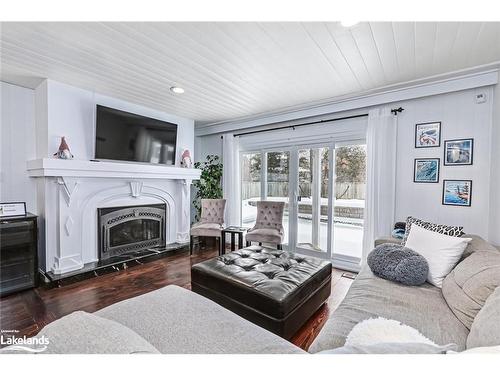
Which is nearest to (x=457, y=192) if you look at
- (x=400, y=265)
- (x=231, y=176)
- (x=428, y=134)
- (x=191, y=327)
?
(x=428, y=134)

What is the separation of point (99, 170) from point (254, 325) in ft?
9.16

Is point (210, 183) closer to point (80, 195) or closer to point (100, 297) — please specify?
point (80, 195)

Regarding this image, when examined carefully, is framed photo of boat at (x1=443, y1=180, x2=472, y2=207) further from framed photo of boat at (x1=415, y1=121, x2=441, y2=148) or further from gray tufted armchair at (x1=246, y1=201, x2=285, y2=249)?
gray tufted armchair at (x1=246, y1=201, x2=285, y2=249)

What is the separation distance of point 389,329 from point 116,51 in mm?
2653

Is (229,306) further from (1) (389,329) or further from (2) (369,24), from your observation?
(2) (369,24)

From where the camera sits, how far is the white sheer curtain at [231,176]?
4312 mm

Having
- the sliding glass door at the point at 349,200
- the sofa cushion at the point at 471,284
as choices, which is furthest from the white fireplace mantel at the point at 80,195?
the sofa cushion at the point at 471,284

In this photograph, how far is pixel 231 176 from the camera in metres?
4.33

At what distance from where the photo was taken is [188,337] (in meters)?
0.97

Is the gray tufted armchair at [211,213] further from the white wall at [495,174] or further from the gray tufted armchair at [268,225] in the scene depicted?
the white wall at [495,174]
